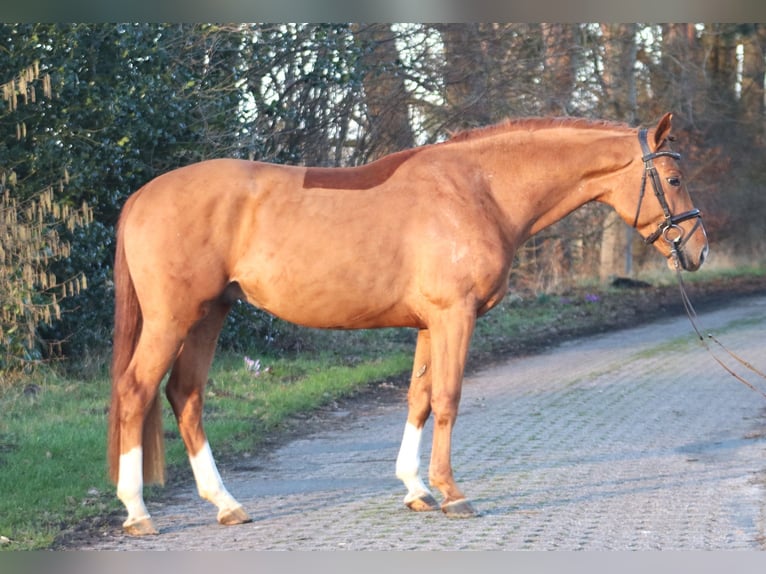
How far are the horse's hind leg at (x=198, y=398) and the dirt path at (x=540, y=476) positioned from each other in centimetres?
19

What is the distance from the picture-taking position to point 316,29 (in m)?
12.4

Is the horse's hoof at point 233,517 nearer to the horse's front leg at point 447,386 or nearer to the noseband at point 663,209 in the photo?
the horse's front leg at point 447,386

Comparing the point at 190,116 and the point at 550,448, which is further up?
the point at 190,116

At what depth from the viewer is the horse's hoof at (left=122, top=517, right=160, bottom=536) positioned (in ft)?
18.7

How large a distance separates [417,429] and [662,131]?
7.68ft

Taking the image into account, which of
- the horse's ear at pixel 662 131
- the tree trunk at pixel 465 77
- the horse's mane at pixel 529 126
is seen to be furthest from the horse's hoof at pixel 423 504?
the tree trunk at pixel 465 77

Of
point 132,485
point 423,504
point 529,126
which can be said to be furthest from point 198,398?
point 529,126

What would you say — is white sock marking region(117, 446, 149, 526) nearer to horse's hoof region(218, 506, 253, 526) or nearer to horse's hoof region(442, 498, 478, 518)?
horse's hoof region(218, 506, 253, 526)

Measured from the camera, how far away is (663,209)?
6.42m

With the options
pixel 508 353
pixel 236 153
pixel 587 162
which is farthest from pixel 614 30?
pixel 587 162

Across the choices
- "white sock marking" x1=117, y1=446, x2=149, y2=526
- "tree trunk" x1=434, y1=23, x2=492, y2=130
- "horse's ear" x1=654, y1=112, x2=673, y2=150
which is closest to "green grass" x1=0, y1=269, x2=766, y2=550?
"white sock marking" x1=117, y1=446, x2=149, y2=526

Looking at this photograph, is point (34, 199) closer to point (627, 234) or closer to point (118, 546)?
point (118, 546)

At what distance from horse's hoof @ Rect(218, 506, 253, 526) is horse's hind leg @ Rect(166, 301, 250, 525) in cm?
2

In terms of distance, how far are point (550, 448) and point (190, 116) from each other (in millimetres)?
5309
